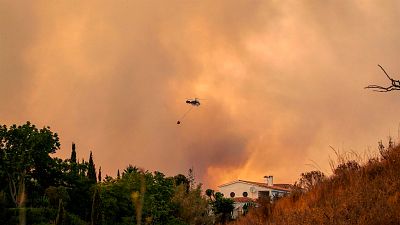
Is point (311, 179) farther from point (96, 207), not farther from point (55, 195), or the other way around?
point (55, 195)

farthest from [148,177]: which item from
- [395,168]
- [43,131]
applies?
[395,168]

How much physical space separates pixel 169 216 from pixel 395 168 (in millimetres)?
29499

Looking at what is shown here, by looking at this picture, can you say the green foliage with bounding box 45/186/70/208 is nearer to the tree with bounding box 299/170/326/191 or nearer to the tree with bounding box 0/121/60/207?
the tree with bounding box 0/121/60/207

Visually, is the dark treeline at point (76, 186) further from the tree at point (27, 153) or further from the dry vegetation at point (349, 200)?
the dry vegetation at point (349, 200)

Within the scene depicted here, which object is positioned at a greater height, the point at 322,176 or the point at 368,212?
the point at 322,176

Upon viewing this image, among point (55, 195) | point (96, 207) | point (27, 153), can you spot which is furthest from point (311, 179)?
point (27, 153)

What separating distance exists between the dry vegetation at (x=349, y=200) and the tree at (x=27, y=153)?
96.0ft

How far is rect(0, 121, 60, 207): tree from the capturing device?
39.9 meters

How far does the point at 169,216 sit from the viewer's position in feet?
131

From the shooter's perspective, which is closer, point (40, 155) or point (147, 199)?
point (147, 199)

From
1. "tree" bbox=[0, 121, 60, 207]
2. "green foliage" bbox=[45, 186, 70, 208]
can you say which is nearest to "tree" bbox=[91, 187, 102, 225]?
"green foliage" bbox=[45, 186, 70, 208]

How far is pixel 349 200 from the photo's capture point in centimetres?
1055

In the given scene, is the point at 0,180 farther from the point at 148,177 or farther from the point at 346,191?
the point at 346,191

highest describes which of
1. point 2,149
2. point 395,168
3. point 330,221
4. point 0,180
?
point 2,149
